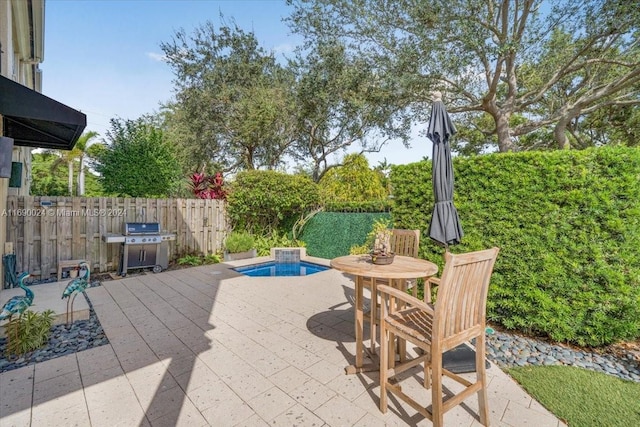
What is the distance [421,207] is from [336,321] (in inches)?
86.6

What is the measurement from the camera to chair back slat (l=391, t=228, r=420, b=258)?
362cm

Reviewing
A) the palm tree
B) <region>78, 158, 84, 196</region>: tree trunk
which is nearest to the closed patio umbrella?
the palm tree

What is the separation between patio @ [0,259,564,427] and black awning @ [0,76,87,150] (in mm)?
2375

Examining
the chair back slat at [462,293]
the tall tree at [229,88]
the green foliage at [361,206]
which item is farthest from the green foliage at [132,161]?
the chair back slat at [462,293]

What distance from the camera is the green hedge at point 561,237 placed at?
310cm

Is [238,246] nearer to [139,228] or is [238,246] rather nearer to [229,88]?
[139,228]

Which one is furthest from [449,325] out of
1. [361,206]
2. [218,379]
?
[361,206]

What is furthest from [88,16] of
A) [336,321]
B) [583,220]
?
[583,220]

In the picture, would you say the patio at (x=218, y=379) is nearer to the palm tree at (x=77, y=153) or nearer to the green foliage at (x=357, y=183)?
the green foliage at (x=357, y=183)

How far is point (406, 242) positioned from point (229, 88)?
34.0ft

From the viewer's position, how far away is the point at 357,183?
11445 mm

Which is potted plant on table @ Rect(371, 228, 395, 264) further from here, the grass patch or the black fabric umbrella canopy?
the grass patch

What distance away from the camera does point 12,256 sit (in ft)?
16.5

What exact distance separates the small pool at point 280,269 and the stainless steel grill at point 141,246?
166 cm
